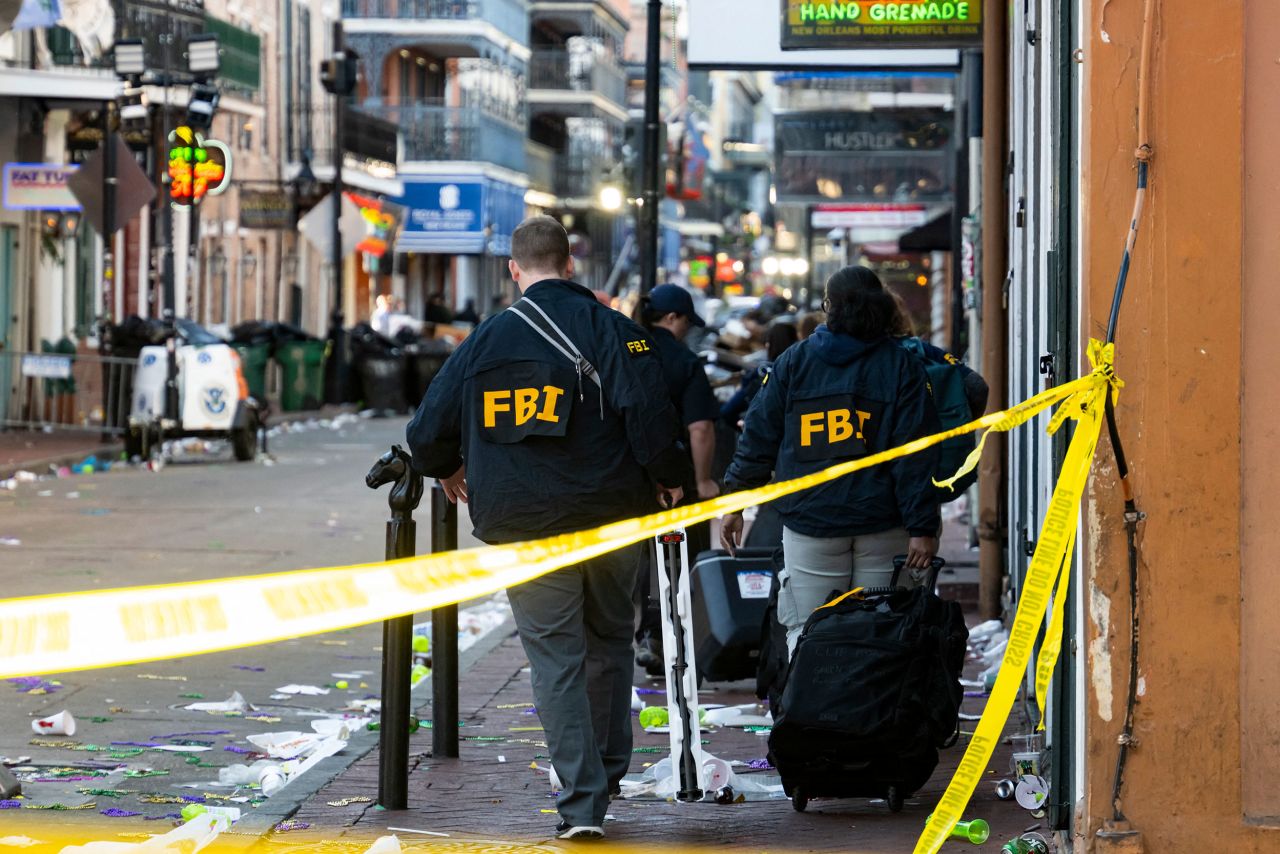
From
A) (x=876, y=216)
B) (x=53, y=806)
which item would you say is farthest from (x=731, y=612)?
(x=876, y=216)

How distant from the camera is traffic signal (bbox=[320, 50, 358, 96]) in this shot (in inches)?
1353

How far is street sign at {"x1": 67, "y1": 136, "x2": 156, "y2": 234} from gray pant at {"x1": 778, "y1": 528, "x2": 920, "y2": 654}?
1680 cm

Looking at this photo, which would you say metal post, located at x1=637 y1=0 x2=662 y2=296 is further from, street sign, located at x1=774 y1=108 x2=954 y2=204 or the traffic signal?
the traffic signal

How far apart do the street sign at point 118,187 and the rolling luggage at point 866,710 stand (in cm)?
1754

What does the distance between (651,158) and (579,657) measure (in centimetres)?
947

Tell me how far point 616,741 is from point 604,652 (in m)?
0.32

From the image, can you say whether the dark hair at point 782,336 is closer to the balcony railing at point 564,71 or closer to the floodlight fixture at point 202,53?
the floodlight fixture at point 202,53

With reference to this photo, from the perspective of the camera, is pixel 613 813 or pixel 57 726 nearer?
pixel 613 813

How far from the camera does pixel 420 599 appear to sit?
525 cm

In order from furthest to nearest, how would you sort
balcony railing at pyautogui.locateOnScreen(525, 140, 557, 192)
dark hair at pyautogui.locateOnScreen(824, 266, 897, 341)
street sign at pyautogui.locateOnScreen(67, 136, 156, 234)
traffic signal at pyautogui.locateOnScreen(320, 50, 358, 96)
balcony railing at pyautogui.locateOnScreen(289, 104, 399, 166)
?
balcony railing at pyautogui.locateOnScreen(525, 140, 557, 192) < balcony railing at pyautogui.locateOnScreen(289, 104, 399, 166) < traffic signal at pyautogui.locateOnScreen(320, 50, 358, 96) < street sign at pyautogui.locateOnScreen(67, 136, 156, 234) < dark hair at pyautogui.locateOnScreen(824, 266, 897, 341)

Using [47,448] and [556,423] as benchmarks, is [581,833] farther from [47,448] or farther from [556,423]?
[47,448]

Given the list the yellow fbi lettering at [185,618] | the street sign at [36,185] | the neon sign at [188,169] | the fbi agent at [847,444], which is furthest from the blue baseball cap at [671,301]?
the street sign at [36,185]

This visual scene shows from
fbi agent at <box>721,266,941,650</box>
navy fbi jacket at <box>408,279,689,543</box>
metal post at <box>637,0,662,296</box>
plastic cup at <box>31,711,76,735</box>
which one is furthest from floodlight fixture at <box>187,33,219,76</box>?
navy fbi jacket at <box>408,279,689,543</box>

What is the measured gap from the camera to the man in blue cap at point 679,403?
31.1ft
